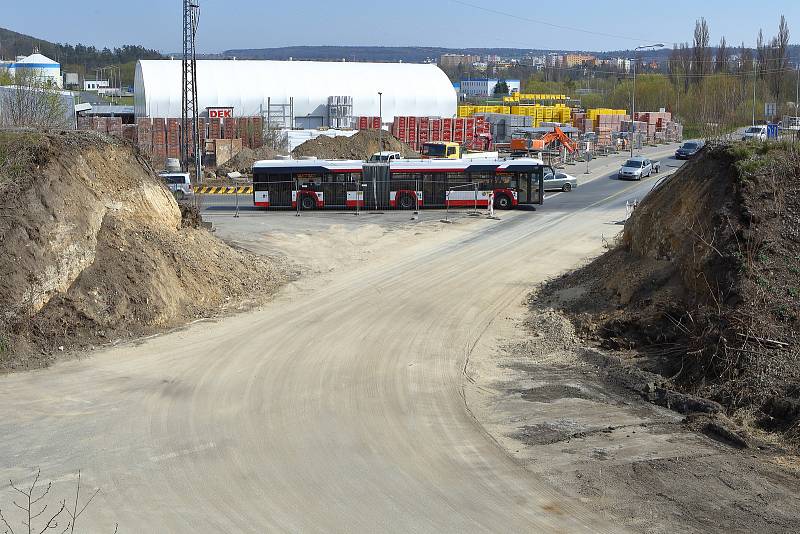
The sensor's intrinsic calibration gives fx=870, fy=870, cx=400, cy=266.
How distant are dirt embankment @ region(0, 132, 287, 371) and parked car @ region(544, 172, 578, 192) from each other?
2613 cm

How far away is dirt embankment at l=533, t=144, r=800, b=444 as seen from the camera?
14.2m

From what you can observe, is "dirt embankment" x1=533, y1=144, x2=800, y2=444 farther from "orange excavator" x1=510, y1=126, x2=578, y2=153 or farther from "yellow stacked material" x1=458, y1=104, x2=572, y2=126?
"yellow stacked material" x1=458, y1=104, x2=572, y2=126

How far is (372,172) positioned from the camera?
3869 cm

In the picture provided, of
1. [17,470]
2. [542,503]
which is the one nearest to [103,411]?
[17,470]

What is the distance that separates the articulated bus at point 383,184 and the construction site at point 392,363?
626cm

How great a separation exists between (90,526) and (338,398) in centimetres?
539

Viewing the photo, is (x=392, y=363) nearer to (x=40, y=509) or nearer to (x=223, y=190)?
(x=40, y=509)

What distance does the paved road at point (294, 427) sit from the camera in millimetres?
10578

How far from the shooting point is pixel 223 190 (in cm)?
4688

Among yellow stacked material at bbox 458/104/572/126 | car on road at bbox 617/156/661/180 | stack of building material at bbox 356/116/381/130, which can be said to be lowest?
car on road at bbox 617/156/661/180

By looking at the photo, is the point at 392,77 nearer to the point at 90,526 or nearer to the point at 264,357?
the point at 264,357

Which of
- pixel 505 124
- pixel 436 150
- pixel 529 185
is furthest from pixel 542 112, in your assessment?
pixel 529 185

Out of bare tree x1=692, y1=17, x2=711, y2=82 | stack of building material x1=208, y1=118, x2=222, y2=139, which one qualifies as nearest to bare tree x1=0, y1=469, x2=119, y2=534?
stack of building material x1=208, y1=118, x2=222, y2=139

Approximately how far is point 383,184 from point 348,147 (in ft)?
65.8
